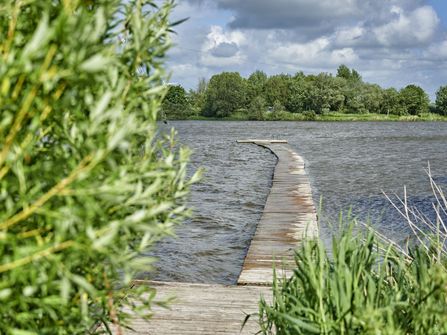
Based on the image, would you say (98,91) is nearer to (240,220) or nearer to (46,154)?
(46,154)

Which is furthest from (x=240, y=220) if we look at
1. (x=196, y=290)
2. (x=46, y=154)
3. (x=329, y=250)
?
(x=46, y=154)

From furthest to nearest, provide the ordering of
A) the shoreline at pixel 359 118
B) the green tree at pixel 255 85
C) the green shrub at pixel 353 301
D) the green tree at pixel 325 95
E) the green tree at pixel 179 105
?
the green tree at pixel 255 85 < the green tree at pixel 325 95 < the green tree at pixel 179 105 < the shoreline at pixel 359 118 < the green shrub at pixel 353 301

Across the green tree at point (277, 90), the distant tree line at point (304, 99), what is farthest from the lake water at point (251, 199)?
the green tree at point (277, 90)

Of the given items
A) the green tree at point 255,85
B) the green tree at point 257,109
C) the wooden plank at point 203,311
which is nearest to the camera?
the wooden plank at point 203,311

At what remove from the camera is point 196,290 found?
596cm

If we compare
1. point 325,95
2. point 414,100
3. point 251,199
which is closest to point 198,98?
point 325,95

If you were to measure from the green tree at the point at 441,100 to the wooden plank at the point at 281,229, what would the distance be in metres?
113

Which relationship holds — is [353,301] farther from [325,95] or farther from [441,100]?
[441,100]

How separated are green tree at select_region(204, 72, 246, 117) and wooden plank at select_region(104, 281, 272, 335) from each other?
116337 millimetres

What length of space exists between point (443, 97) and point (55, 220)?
421 ft

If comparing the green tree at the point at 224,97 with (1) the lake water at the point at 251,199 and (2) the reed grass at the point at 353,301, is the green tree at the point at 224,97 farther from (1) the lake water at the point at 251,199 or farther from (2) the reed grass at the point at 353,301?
(2) the reed grass at the point at 353,301

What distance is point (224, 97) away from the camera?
403 feet

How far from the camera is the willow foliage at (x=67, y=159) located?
141 cm

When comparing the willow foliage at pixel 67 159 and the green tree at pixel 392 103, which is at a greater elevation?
the green tree at pixel 392 103
